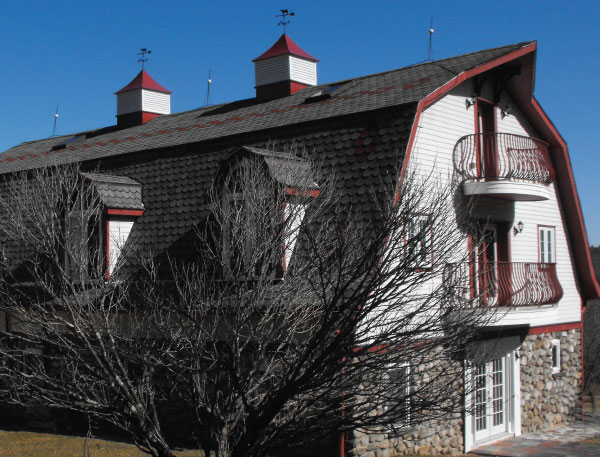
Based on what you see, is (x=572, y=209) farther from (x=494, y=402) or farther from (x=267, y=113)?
(x=267, y=113)

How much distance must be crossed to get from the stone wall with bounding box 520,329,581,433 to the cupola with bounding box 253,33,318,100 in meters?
8.42

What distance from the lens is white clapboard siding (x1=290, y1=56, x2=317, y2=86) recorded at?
19516mm

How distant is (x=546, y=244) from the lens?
18.7 m

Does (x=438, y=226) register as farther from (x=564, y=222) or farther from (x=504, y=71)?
(x=564, y=222)

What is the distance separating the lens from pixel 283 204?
31.9ft

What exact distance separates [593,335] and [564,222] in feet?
25.1

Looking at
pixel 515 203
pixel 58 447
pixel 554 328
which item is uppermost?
pixel 515 203

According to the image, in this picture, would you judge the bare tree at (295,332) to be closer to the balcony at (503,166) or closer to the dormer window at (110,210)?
the dormer window at (110,210)

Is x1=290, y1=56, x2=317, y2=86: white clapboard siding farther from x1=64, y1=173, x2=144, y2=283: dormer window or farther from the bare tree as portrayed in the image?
the bare tree

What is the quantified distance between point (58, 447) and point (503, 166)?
10152 millimetres

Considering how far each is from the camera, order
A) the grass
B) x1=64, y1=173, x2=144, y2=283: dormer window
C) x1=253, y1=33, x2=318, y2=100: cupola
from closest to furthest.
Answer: the grass
x1=64, y1=173, x2=144, y2=283: dormer window
x1=253, y1=33, x2=318, y2=100: cupola

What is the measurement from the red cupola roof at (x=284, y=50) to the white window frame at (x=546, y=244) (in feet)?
24.0

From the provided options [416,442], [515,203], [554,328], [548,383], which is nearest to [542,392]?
[548,383]

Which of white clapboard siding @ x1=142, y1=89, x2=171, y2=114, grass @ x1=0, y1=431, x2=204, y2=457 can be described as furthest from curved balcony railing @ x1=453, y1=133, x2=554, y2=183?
white clapboard siding @ x1=142, y1=89, x2=171, y2=114
